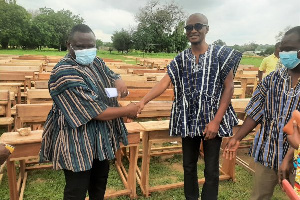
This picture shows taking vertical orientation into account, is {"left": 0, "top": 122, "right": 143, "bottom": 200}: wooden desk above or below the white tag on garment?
below

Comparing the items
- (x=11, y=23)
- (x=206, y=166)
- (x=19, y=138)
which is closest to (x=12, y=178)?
(x=19, y=138)

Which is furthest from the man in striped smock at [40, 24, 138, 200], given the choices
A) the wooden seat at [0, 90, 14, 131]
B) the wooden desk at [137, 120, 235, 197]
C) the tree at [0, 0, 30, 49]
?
the tree at [0, 0, 30, 49]

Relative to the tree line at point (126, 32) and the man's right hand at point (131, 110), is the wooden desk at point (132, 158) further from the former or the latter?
the tree line at point (126, 32)

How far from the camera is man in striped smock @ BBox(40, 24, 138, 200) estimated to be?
1.79m

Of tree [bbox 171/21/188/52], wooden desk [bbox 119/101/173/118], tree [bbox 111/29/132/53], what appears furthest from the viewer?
tree [bbox 111/29/132/53]

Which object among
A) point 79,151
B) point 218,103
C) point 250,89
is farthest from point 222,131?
point 250,89

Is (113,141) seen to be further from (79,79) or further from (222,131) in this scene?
A: (222,131)

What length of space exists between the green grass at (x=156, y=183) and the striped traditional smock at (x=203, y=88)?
1.44m

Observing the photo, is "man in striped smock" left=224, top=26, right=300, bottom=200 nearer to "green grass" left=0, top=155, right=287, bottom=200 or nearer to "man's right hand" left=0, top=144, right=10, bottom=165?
"green grass" left=0, top=155, right=287, bottom=200

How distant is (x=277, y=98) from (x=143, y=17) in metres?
51.3

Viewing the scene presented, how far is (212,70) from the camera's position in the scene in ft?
7.29

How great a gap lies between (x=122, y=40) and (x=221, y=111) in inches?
1756

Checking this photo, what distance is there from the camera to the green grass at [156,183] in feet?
10.9

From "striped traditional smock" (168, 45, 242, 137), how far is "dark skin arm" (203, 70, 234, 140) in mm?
33
